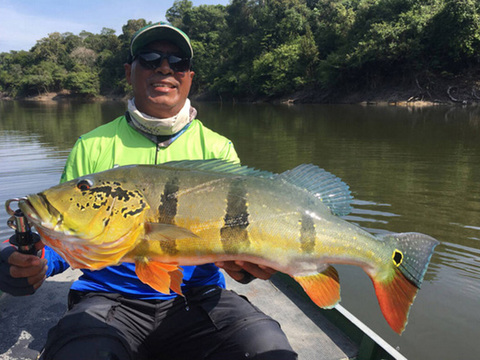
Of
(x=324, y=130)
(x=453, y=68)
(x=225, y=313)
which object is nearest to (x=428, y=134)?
(x=324, y=130)

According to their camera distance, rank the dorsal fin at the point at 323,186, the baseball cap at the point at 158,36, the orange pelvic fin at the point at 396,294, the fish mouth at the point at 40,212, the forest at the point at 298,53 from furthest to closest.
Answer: the forest at the point at 298,53, the baseball cap at the point at 158,36, the dorsal fin at the point at 323,186, the orange pelvic fin at the point at 396,294, the fish mouth at the point at 40,212

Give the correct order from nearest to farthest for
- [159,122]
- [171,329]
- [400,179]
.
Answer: [171,329]
[159,122]
[400,179]

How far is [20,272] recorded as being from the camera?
2107 millimetres

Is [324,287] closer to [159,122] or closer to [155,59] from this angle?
[159,122]

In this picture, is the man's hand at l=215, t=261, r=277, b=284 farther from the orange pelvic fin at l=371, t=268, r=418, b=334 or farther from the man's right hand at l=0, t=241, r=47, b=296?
the man's right hand at l=0, t=241, r=47, b=296

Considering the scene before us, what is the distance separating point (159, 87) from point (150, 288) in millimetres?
1503

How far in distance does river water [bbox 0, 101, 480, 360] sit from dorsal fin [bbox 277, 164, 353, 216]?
2874 mm

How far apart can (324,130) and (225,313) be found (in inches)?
754

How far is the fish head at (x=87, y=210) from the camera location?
5.53ft

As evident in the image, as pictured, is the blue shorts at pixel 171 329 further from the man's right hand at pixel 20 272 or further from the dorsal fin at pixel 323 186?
the dorsal fin at pixel 323 186

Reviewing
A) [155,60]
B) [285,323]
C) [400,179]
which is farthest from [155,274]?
[400,179]

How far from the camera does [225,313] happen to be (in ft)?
8.04

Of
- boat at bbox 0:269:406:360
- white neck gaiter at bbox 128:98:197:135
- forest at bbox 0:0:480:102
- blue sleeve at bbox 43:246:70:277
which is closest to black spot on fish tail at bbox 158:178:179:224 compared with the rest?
white neck gaiter at bbox 128:98:197:135

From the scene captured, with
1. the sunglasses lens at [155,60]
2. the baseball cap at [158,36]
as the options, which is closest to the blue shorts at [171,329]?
the sunglasses lens at [155,60]
